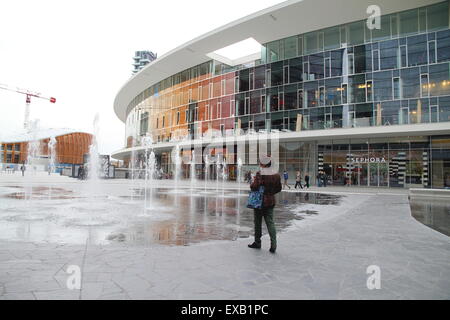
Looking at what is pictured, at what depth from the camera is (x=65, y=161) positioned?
88438 mm

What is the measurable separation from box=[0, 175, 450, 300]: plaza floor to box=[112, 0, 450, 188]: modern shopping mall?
2502 cm

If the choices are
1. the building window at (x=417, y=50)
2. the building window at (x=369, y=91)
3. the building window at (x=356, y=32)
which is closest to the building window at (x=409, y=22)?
the building window at (x=417, y=50)

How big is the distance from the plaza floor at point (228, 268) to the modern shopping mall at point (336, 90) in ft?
82.1

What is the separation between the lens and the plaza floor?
11.4ft

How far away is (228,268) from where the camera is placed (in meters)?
4.36

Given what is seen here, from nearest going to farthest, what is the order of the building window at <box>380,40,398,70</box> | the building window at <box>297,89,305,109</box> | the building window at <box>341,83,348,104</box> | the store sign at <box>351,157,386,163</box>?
1. the building window at <box>380,40,398,70</box>
2. the store sign at <box>351,157,386,163</box>
3. the building window at <box>341,83,348,104</box>
4. the building window at <box>297,89,305,109</box>

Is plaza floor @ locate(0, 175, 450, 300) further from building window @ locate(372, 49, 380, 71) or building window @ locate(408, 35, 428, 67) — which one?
building window @ locate(372, 49, 380, 71)

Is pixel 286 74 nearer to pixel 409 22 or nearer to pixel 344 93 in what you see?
pixel 344 93

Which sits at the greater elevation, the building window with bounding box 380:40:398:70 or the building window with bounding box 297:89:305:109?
the building window with bounding box 380:40:398:70

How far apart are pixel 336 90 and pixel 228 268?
30366mm

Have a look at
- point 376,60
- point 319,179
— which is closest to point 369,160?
point 319,179

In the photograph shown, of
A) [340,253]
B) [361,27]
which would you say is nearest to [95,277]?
[340,253]

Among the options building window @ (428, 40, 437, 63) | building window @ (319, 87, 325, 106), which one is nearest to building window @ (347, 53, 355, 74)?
building window @ (319, 87, 325, 106)
